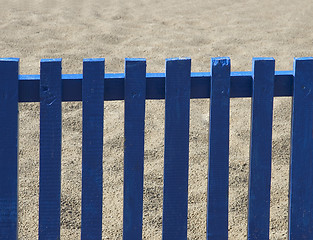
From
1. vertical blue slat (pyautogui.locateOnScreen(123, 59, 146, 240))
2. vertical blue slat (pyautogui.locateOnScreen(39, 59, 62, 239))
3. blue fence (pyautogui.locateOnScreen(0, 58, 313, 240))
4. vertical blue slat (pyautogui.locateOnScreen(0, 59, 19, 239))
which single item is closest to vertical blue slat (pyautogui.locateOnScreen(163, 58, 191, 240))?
blue fence (pyautogui.locateOnScreen(0, 58, 313, 240))

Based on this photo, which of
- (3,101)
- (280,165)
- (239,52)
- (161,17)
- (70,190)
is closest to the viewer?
(3,101)

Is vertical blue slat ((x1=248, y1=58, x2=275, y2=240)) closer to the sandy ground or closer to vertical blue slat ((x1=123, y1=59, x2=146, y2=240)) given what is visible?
vertical blue slat ((x1=123, y1=59, x2=146, y2=240))

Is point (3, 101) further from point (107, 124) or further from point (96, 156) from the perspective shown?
point (107, 124)

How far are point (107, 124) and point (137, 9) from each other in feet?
12.9

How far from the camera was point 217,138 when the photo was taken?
117 inches

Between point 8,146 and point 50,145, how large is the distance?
18 cm

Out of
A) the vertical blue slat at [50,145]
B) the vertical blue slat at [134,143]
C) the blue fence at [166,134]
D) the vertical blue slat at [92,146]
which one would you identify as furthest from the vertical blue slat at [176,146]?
the vertical blue slat at [50,145]

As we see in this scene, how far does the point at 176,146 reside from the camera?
9.73ft

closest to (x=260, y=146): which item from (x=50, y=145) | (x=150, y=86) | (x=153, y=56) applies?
(x=150, y=86)

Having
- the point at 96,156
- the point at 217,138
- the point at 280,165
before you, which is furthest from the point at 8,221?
the point at 280,165

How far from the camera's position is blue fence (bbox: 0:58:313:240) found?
9.40 ft

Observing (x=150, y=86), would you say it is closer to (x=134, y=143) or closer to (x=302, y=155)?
(x=134, y=143)

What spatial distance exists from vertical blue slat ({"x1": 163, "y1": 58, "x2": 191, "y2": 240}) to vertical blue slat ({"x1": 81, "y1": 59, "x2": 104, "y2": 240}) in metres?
0.29

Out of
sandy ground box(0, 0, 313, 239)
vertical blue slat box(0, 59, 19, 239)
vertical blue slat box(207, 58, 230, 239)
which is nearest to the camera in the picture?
vertical blue slat box(0, 59, 19, 239)
